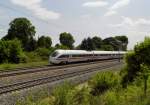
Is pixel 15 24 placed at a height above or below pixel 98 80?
above

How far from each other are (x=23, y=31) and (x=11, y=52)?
2027 inches

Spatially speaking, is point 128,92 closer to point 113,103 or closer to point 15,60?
point 113,103

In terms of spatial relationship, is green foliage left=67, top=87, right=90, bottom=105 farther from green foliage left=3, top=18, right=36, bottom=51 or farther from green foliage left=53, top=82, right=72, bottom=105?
green foliage left=3, top=18, right=36, bottom=51

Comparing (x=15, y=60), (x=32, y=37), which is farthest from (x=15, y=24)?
(x=15, y=60)

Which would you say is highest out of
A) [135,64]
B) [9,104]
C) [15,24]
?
[15,24]

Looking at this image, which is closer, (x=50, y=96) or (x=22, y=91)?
(x=50, y=96)

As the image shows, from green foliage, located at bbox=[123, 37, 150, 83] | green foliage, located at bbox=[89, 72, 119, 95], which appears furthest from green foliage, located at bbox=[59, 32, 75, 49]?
green foliage, located at bbox=[89, 72, 119, 95]

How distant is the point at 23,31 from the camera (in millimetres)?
99500

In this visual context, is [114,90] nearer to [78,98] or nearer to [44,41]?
[78,98]

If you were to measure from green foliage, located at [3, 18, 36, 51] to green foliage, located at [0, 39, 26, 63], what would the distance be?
154ft

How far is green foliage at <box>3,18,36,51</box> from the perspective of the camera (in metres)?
96.6

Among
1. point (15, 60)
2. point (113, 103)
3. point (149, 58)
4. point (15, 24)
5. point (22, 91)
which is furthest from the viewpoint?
point (15, 24)

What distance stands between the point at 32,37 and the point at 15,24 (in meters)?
6.49

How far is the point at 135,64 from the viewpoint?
20969 mm
